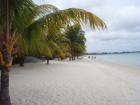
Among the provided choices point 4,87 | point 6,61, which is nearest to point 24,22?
point 6,61

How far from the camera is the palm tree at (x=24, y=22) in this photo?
6.93 metres

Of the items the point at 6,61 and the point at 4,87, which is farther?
the point at 4,87

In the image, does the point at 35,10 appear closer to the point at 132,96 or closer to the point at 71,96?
the point at 71,96

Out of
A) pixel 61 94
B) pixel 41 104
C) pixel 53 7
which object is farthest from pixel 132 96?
pixel 53 7

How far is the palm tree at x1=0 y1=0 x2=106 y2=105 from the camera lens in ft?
22.7

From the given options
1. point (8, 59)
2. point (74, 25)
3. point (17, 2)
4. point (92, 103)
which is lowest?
point (92, 103)

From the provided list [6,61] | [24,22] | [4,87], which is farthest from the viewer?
[24,22]

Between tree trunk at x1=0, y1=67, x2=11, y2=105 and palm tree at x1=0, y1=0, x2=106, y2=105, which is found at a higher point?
palm tree at x1=0, y1=0, x2=106, y2=105

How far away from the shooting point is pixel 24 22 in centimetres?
827

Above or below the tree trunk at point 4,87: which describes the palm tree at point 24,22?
above

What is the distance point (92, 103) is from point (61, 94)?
1.72m

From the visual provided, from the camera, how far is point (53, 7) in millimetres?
8461

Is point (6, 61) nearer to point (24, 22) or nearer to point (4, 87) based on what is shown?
point (4, 87)

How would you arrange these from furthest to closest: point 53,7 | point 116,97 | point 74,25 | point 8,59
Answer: point 116,97
point 53,7
point 74,25
point 8,59
